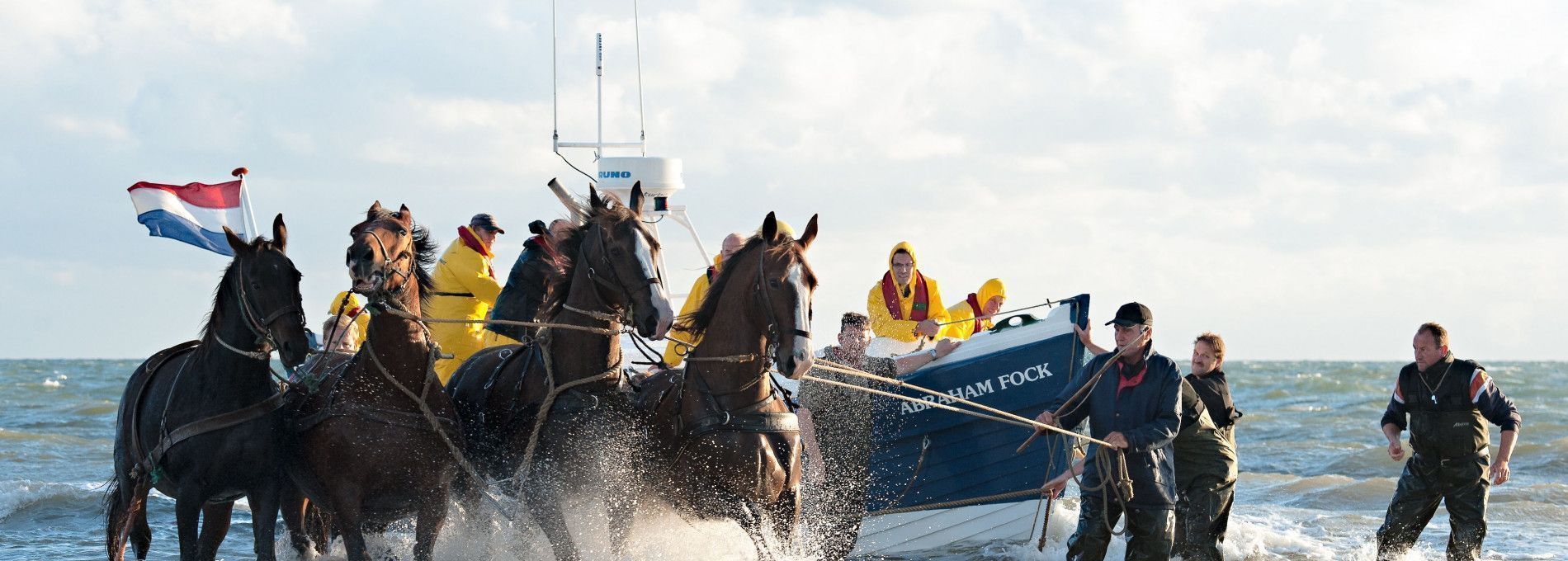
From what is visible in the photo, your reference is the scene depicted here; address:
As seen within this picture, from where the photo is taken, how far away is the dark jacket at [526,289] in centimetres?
709

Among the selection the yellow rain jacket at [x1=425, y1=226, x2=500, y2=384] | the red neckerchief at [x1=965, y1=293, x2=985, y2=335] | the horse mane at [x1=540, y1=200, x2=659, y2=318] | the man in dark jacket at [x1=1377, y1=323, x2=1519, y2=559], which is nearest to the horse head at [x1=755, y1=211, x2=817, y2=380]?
the horse mane at [x1=540, y1=200, x2=659, y2=318]

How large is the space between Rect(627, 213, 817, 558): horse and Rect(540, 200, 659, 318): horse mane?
496mm

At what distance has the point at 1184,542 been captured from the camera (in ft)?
26.3

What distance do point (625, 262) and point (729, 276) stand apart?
45 centimetres

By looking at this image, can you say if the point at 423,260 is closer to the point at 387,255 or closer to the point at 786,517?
the point at 387,255

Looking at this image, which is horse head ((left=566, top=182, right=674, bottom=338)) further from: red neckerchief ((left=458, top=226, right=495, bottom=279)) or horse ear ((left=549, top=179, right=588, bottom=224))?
red neckerchief ((left=458, top=226, right=495, bottom=279))

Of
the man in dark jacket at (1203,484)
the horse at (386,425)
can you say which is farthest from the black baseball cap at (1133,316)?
the horse at (386,425)

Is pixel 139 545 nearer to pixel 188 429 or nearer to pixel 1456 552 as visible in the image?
pixel 188 429

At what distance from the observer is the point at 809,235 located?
6.06 metres

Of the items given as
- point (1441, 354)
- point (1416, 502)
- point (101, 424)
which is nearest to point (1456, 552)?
point (1416, 502)

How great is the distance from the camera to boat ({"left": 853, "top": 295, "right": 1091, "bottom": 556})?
8.54m

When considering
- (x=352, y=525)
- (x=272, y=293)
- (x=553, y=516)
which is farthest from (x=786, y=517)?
(x=272, y=293)

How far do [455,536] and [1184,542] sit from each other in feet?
13.7

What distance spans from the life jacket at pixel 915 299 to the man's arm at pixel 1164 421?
2.50m
